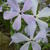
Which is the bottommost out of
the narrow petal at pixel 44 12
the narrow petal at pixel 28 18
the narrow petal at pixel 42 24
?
the narrow petal at pixel 42 24

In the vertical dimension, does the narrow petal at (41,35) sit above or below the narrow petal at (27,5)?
below

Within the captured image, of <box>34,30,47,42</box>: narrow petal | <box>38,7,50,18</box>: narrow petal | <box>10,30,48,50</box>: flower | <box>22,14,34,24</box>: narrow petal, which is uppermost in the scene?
<box>38,7,50,18</box>: narrow petal

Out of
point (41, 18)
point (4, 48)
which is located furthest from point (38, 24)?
point (4, 48)

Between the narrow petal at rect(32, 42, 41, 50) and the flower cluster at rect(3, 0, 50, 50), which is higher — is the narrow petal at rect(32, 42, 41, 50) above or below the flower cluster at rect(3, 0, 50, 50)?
below

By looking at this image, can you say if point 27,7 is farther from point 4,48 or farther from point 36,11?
point 4,48

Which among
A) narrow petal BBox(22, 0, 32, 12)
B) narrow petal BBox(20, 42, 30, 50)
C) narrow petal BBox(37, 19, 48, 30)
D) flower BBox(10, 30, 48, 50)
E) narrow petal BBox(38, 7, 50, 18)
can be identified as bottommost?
narrow petal BBox(20, 42, 30, 50)

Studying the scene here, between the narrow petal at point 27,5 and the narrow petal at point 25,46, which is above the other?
the narrow petal at point 27,5

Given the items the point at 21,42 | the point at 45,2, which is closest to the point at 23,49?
the point at 21,42

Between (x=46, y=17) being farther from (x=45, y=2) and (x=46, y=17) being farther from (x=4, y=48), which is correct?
(x=4, y=48)

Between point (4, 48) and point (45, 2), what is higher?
point (45, 2)

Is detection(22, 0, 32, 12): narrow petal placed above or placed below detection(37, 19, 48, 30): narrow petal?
above

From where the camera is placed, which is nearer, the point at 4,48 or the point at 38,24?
the point at 38,24
